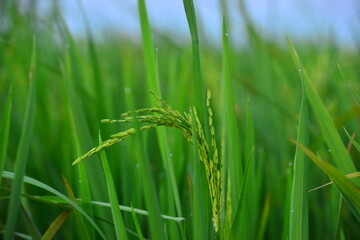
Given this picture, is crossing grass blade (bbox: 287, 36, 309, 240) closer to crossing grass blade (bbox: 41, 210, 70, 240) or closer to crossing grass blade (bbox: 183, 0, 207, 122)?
crossing grass blade (bbox: 183, 0, 207, 122)

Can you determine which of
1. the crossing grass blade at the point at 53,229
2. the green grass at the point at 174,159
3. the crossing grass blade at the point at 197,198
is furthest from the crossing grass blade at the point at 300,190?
the crossing grass blade at the point at 53,229

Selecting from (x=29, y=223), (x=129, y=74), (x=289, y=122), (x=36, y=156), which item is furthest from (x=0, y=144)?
(x=289, y=122)

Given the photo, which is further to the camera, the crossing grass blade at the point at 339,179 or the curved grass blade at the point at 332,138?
the curved grass blade at the point at 332,138

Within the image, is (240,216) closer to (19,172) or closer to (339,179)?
(339,179)

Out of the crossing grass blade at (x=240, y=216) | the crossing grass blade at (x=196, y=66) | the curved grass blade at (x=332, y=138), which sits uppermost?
the crossing grass blade at (x=196, y=66)

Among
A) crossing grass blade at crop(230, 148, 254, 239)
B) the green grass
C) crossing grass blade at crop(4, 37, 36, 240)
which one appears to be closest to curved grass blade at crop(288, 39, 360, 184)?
the green grass

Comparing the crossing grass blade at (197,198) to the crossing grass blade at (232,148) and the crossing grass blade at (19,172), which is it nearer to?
the crossing grass blade at (232,148)

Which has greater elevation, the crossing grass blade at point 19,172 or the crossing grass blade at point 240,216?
the crossing grass blade at point 19,172

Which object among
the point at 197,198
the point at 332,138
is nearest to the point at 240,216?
the point at 197,198

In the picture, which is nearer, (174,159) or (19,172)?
(19,172)
